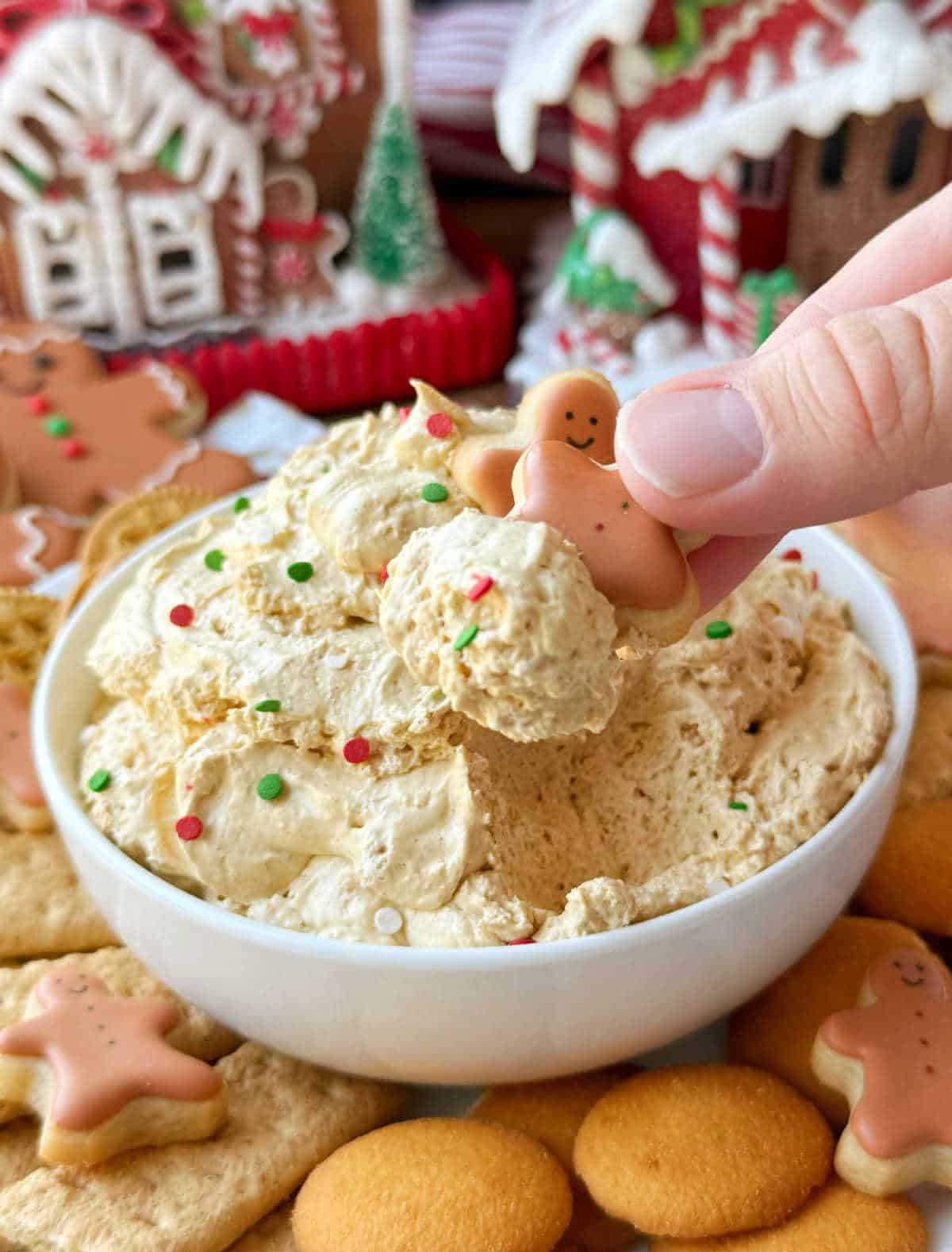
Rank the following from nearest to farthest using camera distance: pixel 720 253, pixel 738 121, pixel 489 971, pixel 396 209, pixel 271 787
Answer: pixel 489 971
pixel 271 787
pixel 738 121
pixel 720 253
pixel 396 209

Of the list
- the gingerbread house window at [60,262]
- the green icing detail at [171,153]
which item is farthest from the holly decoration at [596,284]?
the gingerbread house window at [60,262]

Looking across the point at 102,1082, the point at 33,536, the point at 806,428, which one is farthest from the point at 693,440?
the point at 33,536

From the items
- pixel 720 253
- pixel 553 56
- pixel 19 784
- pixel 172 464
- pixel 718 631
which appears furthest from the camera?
pixel 720 253

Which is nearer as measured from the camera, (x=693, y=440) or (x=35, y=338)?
(x=693, y=440)

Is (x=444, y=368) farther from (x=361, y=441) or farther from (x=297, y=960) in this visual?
(x=297, y=960)

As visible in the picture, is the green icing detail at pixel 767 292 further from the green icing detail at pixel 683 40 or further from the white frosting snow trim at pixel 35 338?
the white frosting snow trim at pixel 35 338

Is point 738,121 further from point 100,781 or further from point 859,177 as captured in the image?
point 100,781

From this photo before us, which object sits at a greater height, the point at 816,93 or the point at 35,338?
the point at 816,93
